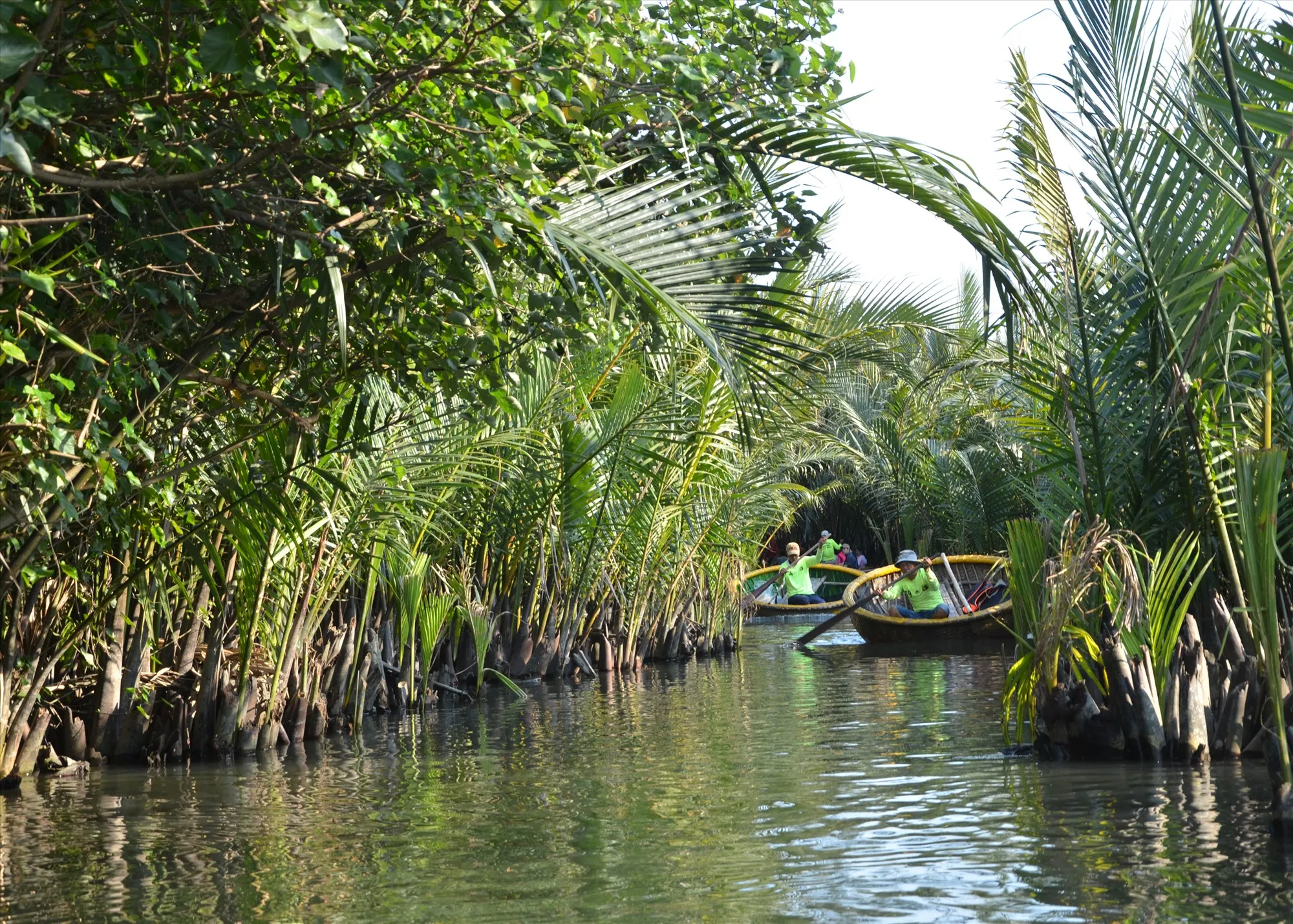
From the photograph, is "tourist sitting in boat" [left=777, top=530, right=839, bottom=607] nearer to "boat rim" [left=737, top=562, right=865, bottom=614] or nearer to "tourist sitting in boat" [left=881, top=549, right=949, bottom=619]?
"boat rim" [left=737, top=562, right=865, bottom=614]

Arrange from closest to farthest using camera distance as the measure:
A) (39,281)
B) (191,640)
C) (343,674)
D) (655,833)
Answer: (39,281)
(655,833)
(191,640)
(343,674)

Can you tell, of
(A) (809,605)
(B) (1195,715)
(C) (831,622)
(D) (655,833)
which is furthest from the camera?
(A) (809,605)

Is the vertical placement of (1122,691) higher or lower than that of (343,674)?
lower

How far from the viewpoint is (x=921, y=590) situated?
56.7ft

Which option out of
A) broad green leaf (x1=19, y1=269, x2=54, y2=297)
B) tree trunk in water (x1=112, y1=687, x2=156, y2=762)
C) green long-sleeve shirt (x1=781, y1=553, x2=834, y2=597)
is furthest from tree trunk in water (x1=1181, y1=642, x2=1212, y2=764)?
green long-sleeve shirt (x1=781, y1=553, x2=834, y2=597)

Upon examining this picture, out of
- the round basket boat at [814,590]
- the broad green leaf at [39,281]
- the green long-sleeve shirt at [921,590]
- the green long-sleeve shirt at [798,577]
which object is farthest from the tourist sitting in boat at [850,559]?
the broad green leaf at [39,281]

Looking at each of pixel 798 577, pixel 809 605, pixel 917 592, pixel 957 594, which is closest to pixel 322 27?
pixel 917 592

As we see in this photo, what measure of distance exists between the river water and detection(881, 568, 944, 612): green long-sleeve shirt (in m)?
7.87

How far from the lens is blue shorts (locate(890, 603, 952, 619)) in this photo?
17.1 metres

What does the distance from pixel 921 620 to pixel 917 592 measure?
0.82m

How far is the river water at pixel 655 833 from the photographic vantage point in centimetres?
469

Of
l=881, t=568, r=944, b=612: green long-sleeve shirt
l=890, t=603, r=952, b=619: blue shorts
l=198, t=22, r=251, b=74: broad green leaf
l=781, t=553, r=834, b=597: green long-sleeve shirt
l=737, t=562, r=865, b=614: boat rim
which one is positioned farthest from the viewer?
l=781, t=553, r=834, b=597: green long-sleeve shirt

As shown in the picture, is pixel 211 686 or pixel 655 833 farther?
pixel 211 686

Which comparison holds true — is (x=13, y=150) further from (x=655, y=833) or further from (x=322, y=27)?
(x=655, y=833)
